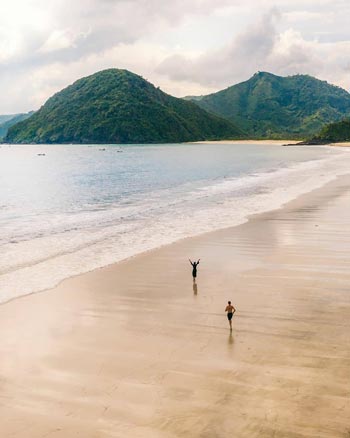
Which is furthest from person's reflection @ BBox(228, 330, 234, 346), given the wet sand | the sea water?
the sea water

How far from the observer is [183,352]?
1346 cm

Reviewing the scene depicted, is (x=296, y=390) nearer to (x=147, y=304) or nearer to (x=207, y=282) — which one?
(x=147, y=304)

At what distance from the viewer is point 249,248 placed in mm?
26453

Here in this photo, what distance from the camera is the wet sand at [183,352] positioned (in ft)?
33.2

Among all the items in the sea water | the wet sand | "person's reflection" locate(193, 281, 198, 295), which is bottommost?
the wet sand

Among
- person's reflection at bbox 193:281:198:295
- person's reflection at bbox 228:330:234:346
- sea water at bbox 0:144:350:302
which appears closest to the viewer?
person's reflection at bbox 228:330:234:346

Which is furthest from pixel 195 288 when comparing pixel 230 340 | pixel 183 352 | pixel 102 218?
pixel 102 218

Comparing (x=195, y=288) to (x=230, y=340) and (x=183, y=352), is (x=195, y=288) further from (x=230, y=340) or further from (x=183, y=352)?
(x=183, y=352)

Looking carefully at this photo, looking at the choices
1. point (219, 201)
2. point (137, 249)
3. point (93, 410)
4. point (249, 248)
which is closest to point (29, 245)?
point (137, 249)

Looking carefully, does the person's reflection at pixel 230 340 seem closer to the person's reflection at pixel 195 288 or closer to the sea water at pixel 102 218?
the person's reflection at pixel 195 288

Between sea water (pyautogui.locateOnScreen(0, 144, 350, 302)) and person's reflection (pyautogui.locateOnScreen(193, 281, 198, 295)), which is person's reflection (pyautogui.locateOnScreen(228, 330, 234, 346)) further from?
sea water (pyautogui.locateOnScreen(0, 144, 350, 302))

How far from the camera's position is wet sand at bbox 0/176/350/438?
10.1 m

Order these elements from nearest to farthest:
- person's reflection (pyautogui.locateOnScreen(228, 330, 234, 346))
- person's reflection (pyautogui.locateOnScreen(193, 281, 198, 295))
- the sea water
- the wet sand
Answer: the wet sand → person's reflection (pyautogui.locateOnScreen(228, 330, 234, 346)) → person's reflection (pyautogui.locateOnScreen(193, 281, 198, 295)) → the sea water

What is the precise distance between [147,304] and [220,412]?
7808 mm
